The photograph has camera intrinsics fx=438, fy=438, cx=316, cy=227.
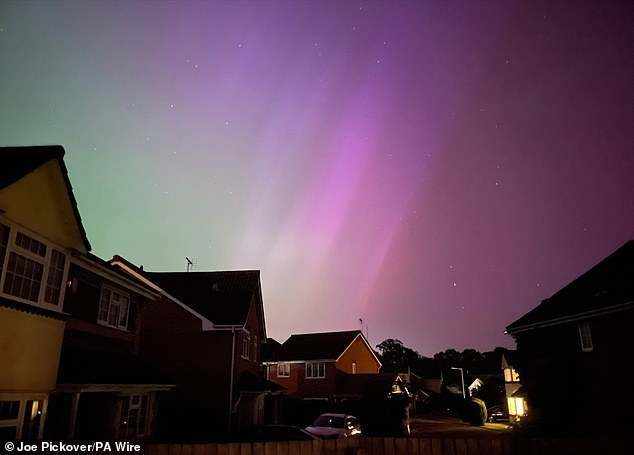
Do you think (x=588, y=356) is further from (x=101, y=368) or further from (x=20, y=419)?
(x=20, y=419)

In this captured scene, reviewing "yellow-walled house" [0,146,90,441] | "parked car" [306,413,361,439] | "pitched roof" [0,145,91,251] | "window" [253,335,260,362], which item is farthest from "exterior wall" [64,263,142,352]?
"window" [253,335,260,362]

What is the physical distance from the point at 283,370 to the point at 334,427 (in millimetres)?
28024

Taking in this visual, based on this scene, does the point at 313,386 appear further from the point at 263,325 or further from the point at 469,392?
the point at 469,392

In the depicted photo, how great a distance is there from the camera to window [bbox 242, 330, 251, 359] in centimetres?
2881

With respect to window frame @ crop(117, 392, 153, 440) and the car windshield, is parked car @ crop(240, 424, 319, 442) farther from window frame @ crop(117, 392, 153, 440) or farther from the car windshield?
the car windshield

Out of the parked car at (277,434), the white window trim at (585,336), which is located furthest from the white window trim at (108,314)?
the white window trim at (585,336)

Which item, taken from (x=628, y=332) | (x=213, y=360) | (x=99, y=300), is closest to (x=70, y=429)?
(x=99, y=300)

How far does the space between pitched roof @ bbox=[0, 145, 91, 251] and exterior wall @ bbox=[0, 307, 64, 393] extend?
9.05 ft

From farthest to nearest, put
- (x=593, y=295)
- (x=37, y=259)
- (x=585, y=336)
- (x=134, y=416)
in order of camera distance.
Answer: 1. (x=593, y=295)
2. (x=585, y=336)
3. (x=134, y=416)
4. (x=37, y=259)

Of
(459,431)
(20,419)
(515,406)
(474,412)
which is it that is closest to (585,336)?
(459,431)

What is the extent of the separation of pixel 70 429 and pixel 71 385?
4.47 feet

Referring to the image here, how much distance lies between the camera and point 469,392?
7494 cm

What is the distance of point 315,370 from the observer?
4894 centimetres

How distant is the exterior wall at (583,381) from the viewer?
19.6 m
